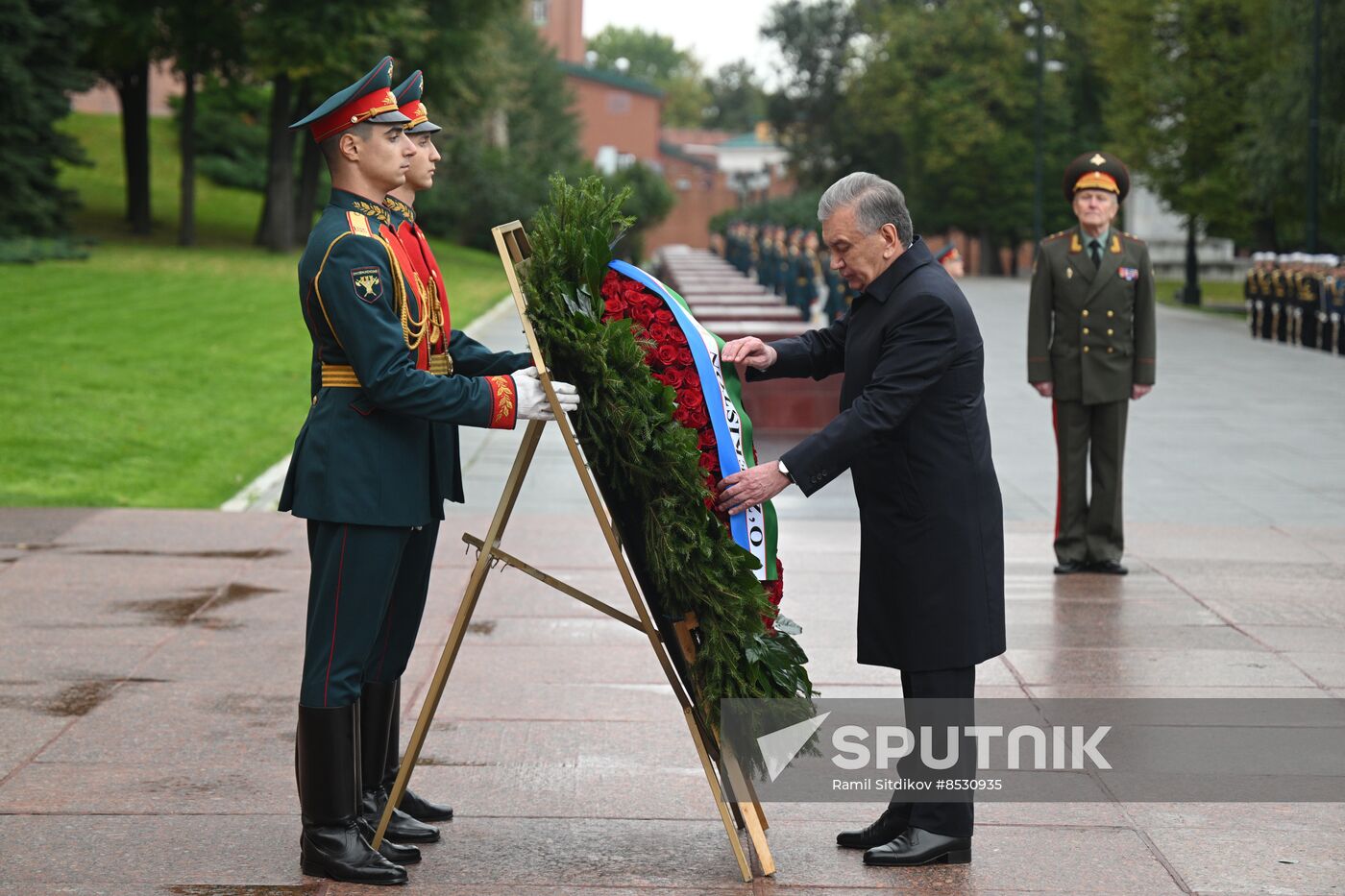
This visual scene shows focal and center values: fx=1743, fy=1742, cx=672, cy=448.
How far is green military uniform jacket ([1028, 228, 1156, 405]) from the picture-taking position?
28.9 ft

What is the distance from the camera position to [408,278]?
14.6 feet

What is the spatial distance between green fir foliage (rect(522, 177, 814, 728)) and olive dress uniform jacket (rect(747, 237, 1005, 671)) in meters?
0.36

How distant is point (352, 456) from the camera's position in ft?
14.4

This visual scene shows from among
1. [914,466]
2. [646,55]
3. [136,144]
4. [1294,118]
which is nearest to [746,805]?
[914,466]

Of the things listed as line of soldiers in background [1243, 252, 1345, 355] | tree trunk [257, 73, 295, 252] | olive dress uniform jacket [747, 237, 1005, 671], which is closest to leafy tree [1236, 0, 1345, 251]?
line of soldiers in background [1243, 252, 1345, 355]

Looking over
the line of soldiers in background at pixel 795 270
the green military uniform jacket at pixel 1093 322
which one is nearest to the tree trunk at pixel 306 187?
the line of soldiers in background at pixel 795 270

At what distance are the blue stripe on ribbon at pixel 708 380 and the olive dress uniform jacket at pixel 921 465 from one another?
0.20 meters

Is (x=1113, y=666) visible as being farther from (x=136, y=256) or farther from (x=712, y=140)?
(x=712, y=140)

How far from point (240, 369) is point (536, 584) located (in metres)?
10.1

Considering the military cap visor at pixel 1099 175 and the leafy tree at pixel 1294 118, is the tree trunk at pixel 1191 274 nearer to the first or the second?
the leafy tree at pixel 1294 118

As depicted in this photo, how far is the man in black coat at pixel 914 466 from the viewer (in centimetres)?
451

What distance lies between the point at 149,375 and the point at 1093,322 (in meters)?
10.7

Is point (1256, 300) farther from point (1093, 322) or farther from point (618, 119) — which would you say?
point (618, 119)

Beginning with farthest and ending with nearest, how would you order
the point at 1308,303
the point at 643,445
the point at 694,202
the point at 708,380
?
the point at 694,202
the point at 1308,303
the point at 708,380
the point at 643,445
